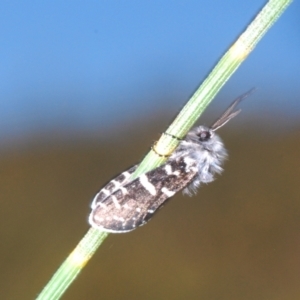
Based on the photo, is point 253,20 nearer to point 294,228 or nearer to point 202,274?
point 202,274

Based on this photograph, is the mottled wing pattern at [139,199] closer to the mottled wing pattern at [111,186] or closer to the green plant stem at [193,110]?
the mottled wing pattern at [111,186]

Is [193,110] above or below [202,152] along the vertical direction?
above

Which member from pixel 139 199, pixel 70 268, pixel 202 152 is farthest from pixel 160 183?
pixel 70 268

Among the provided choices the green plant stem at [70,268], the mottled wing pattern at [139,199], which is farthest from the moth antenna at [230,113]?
the green plant stem at [70,268]

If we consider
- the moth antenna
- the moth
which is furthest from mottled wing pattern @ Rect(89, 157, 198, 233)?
the moth antenna

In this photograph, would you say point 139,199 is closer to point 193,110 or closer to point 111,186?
point 111,186

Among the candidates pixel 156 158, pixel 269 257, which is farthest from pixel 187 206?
pixel 156 158
